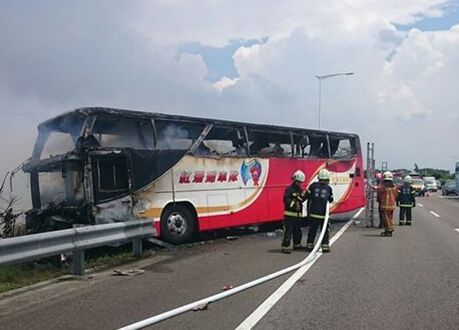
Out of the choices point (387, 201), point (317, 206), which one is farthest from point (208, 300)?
point (387, 201)

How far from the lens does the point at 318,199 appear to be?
480 inches

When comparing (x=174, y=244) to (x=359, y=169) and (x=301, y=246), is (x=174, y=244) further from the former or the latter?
(x=359, y=169)

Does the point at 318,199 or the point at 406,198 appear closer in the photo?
the point at 318,199

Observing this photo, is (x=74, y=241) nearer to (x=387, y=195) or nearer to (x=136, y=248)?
(x=136, y=248)

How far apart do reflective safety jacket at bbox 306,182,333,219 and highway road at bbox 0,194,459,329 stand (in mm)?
879

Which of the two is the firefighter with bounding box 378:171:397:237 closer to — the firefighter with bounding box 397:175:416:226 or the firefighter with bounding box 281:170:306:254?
the firefighter with bounding box 397:175:416:226

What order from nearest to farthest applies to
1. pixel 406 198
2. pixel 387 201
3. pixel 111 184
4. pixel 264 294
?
pixel 264 294, pixel 111 184, pixel 387 201, pixel 406 198

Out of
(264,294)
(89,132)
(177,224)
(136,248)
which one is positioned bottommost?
(264,294)

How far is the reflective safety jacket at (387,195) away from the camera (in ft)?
52.8

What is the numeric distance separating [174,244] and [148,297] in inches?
215

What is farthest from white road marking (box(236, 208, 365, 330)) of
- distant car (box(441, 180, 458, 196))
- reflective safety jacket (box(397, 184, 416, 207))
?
distant car (box(441, 180, 458, 196))

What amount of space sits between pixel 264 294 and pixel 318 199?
4720 millimetres

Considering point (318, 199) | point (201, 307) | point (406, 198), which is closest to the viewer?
point (201, 307)

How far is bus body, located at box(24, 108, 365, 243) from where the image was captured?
38.0 feet
